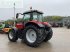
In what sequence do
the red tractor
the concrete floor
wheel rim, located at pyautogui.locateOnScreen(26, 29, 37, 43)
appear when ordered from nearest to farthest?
1. the concrete floor
2. the red tractor
3. wheel rim, located at pyautogui.locateOnScreen(26, 29, 37, 43)

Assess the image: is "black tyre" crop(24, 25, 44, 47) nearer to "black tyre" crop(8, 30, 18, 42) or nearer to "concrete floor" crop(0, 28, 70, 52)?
"concrete floor" crop(0, 28, 70, 52)

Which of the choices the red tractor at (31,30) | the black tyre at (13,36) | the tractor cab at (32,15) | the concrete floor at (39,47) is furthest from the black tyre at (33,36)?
the black tyre at (13,36)

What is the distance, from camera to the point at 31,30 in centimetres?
916

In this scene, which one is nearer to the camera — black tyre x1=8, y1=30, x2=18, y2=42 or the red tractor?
the red tractor

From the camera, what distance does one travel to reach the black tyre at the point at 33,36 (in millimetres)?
8555

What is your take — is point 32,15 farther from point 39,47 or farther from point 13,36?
point 39,47

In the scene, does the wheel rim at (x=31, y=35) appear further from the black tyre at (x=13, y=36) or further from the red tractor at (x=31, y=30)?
the black tyre at (x=13, y=36)

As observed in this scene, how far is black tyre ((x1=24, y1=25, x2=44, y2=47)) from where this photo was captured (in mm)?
8555

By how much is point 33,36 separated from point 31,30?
366 millimetres

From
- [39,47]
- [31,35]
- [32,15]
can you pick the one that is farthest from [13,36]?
[39,47]

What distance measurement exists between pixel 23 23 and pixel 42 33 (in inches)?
59.0

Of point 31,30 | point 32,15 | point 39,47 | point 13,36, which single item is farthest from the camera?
point 13,36

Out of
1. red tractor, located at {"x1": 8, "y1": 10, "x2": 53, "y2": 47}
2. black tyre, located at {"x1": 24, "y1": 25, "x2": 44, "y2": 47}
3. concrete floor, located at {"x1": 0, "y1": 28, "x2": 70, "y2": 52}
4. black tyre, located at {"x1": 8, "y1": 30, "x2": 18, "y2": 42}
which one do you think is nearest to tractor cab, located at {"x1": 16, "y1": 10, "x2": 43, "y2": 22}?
red tractor, located at {"x1": 8, "y1": 10, "x2": 53, "y2": 47}

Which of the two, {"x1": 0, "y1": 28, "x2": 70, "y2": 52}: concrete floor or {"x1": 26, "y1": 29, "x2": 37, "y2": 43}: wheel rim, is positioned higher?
{"x1": 26, "y1": 29, "x2": 37, "y2": 43}: wheel rim
